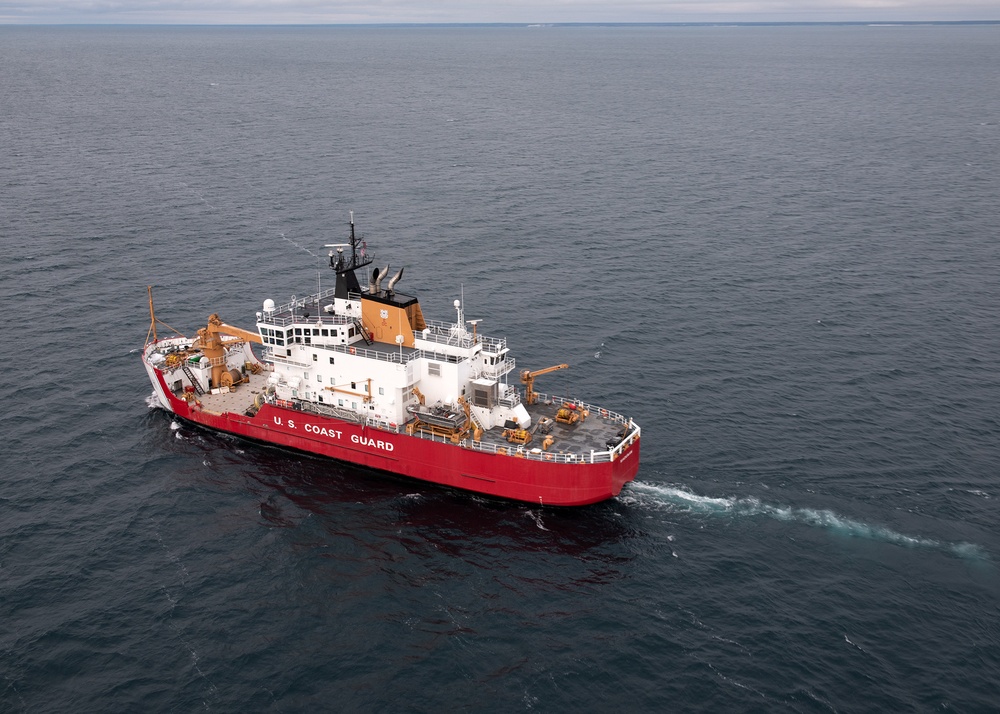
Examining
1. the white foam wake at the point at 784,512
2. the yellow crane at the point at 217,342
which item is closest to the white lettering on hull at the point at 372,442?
the yellow crane at the point at 217,342

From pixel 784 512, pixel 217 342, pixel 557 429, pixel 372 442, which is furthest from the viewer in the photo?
pixel 217 342

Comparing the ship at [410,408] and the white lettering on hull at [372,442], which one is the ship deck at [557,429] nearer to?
the ship at [410,408]

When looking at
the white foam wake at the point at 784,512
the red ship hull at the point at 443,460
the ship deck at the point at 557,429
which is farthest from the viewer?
the ship deck at the point at 557,429

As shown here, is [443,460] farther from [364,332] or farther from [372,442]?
[364,332]

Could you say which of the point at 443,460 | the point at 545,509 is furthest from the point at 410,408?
the point at 545,509

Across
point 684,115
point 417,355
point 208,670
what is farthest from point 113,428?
Result: point 684,115

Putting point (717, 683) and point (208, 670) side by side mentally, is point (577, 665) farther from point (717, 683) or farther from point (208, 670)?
point (208, 670)
